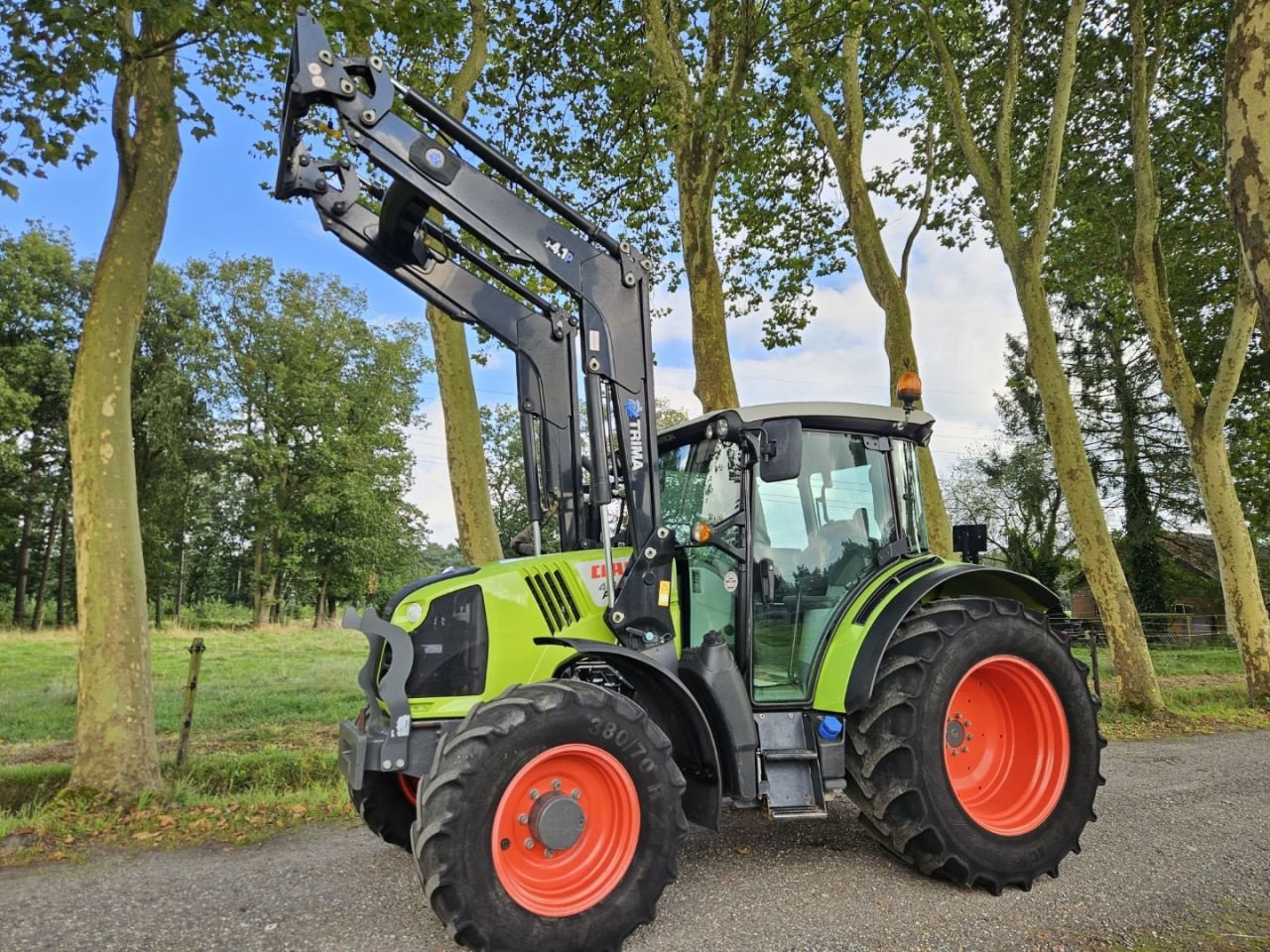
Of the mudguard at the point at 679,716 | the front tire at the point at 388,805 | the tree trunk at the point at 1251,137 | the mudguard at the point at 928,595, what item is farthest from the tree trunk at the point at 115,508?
the tree trunk at the point at 1251,137

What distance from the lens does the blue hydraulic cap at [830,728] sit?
3984 millimetres

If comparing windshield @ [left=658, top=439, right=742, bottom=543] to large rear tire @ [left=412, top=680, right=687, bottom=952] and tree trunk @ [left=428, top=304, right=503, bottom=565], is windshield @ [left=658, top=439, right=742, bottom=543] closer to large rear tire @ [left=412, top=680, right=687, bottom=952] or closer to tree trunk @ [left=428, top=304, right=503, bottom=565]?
large rear tire @ [left=412, top=680, right=687, bottom=952]

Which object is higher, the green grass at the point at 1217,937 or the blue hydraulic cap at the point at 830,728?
the blue hydraulic cap at the point at 830,728

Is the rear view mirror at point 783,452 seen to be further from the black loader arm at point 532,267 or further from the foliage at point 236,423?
the foliage at point 236,423

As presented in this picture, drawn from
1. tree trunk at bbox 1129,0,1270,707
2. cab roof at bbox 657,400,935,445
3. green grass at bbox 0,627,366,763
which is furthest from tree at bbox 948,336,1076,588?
cab roof at bbox 657,400,935,445

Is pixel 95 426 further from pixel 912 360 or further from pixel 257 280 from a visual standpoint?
pixel 257 280

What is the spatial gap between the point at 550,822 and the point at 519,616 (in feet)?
2.92

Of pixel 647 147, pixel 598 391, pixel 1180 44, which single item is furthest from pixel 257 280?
pixel 598 391

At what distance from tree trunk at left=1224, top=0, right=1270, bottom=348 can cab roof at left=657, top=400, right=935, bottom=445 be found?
63.2 inches

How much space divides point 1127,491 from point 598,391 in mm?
28807

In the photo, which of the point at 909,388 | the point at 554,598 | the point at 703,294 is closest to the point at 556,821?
the point at 554,598

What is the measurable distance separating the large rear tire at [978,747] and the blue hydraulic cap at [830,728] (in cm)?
7

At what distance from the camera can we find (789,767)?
12.7 ft

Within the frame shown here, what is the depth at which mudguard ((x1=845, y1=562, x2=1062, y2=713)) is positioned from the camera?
3.89 meters
